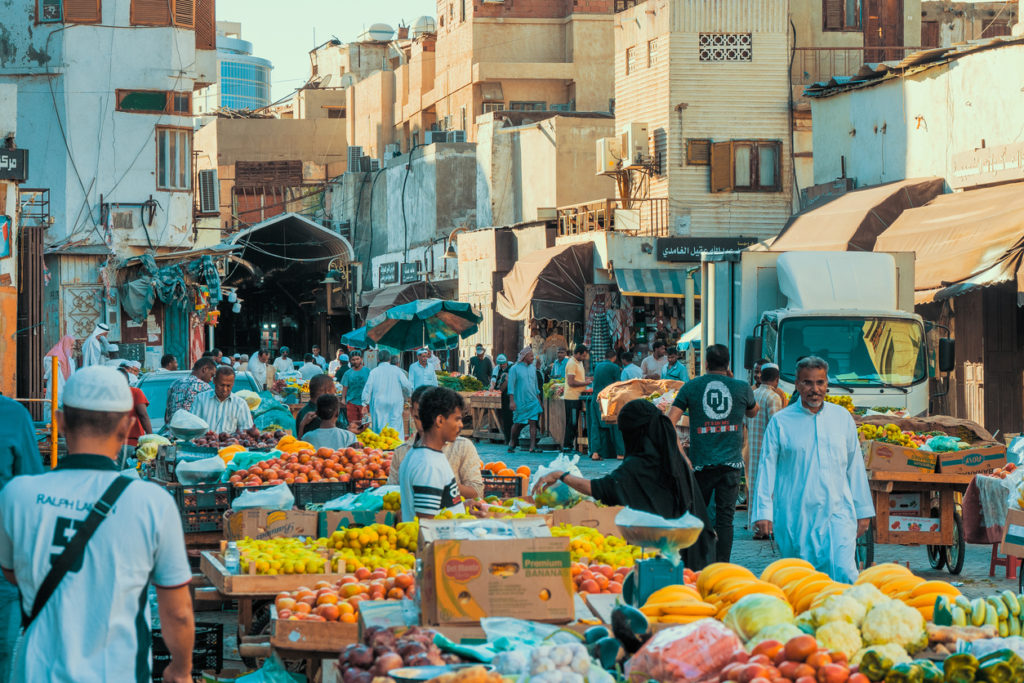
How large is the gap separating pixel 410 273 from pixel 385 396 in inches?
1092

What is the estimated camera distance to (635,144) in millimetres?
34969

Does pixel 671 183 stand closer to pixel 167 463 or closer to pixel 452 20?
pixel 452 20

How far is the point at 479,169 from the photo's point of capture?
4406 centimetres

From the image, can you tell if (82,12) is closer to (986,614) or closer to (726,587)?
(726,587)

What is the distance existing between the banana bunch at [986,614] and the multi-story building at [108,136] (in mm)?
29346

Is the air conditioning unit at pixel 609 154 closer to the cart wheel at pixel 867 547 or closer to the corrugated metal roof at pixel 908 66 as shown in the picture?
the corrugated metal roof at pixel 908 66

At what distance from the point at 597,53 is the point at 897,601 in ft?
142

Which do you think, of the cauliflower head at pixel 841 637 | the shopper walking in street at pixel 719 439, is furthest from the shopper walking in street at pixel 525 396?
the cauliflower head at pixel 841 637

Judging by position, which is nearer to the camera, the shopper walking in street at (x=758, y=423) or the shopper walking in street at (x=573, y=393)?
the shopper walking in street at (x=758, y=423)

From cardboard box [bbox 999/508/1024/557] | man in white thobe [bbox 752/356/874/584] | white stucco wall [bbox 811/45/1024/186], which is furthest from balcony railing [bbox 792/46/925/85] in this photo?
man in white thobe [bbox 752/356/874/584]

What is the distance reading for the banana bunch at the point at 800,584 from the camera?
5.53 metres

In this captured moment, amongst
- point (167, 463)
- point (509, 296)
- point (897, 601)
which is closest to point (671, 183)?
point (509, 296)

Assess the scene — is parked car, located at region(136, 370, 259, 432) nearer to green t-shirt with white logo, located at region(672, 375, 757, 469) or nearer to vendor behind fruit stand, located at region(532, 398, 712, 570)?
green t-shirt with white logo, located at region(672, 375, 757, 469)

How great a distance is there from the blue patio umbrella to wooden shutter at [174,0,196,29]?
1143 centimetres
